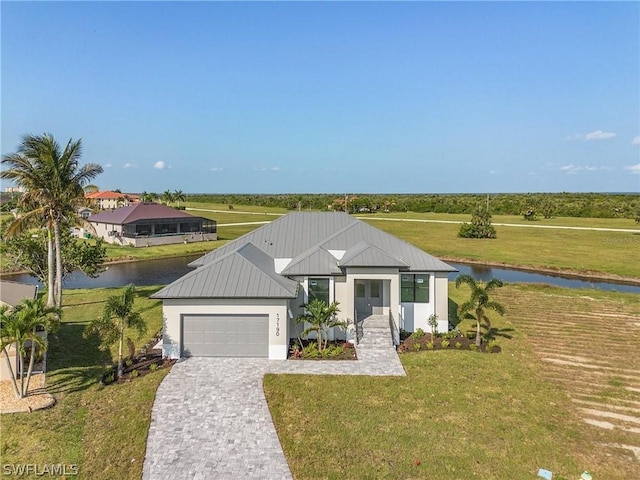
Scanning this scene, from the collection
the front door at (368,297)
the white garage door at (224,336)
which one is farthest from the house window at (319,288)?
the white garage door at (224,336)

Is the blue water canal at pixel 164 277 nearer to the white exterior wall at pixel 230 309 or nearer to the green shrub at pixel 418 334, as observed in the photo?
the white exterior wall at pixel 230 309

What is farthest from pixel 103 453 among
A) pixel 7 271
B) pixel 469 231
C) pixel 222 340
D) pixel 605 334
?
pixel 469 231

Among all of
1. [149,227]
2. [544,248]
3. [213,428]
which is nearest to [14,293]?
[213,428]

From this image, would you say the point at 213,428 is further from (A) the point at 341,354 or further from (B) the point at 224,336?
(A) the point at 341,354

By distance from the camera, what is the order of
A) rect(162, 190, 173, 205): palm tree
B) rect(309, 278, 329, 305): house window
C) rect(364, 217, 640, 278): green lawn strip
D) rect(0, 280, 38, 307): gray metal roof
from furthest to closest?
rect(162, 190, 173, 205): palm tree, rect(364, 217, 640, 278): green lawn strip, rect(309, 278, 329, 305): house window, rect(0, 280, 38, 307): gray metal roof

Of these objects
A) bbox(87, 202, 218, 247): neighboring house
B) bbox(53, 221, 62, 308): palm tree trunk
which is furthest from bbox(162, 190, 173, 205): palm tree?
bbox(53, 221, 62, 308): palm tree trunk

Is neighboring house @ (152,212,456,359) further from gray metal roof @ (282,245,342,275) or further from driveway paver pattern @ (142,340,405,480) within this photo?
driveway paver pattern @ (142,340,405,480)
